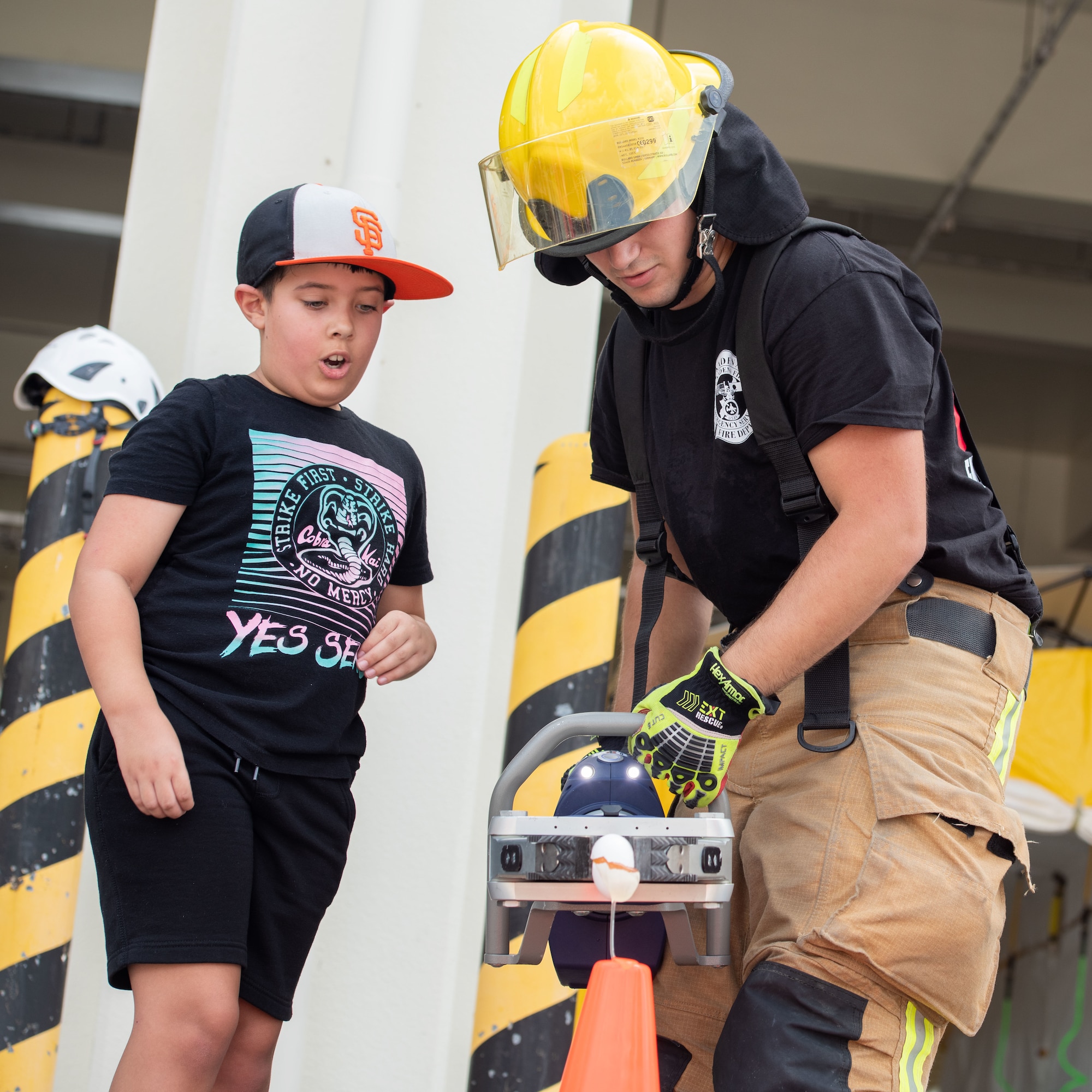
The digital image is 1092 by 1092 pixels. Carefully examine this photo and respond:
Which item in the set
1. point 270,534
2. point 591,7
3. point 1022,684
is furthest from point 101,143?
point 1022,684

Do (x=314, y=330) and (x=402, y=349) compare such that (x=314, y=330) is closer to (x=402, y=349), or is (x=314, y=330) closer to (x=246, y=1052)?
(x=402, y=349)

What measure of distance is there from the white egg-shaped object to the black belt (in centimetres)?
63

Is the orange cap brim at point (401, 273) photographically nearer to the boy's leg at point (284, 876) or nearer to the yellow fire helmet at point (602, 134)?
the yellow fire helmet at point (602, 134)

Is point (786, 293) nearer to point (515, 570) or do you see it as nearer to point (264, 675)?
point (264, 675)

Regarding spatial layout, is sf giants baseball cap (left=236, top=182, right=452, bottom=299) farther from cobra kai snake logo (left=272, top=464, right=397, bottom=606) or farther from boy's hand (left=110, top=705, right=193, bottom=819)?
boy's hand (left=110, top=705, right=193, bottom=819)

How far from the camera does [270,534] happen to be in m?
1.85

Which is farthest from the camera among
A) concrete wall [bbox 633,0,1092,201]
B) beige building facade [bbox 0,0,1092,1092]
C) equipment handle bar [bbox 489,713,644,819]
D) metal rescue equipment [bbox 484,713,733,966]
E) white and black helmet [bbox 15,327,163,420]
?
concrete wall [bbox 633,0,1092,201]

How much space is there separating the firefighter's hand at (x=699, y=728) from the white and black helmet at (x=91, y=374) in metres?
1.51

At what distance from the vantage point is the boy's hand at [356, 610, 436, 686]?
191 centimetres

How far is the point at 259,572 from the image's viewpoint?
6.01 ft

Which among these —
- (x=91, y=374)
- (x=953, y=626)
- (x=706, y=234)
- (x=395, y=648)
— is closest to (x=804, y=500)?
(x=953, y=626)

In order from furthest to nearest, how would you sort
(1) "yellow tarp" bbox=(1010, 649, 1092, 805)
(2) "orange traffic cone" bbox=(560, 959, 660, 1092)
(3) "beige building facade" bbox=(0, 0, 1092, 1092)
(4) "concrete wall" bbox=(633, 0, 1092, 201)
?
(4) "concrete wall" bbox=(633, 0, 1092, 201), (1) "yellow tarp" bbox=(1010, 649, 1092, 805), (3) "beige building facade" bbox=(0, 0, 1092, 1092), (2) "orange traffic cone" bbox=(560, 959, 660, 1092)

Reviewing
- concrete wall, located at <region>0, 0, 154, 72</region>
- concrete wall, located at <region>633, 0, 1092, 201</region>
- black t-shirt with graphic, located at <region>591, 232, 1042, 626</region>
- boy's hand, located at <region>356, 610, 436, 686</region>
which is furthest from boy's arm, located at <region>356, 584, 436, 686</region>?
concrete wall, located at <region>0, 0, 154, 72</region>

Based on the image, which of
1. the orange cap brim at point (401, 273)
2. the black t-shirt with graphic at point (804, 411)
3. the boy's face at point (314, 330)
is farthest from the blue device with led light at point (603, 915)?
the orange cap brim at point (401, 273)
